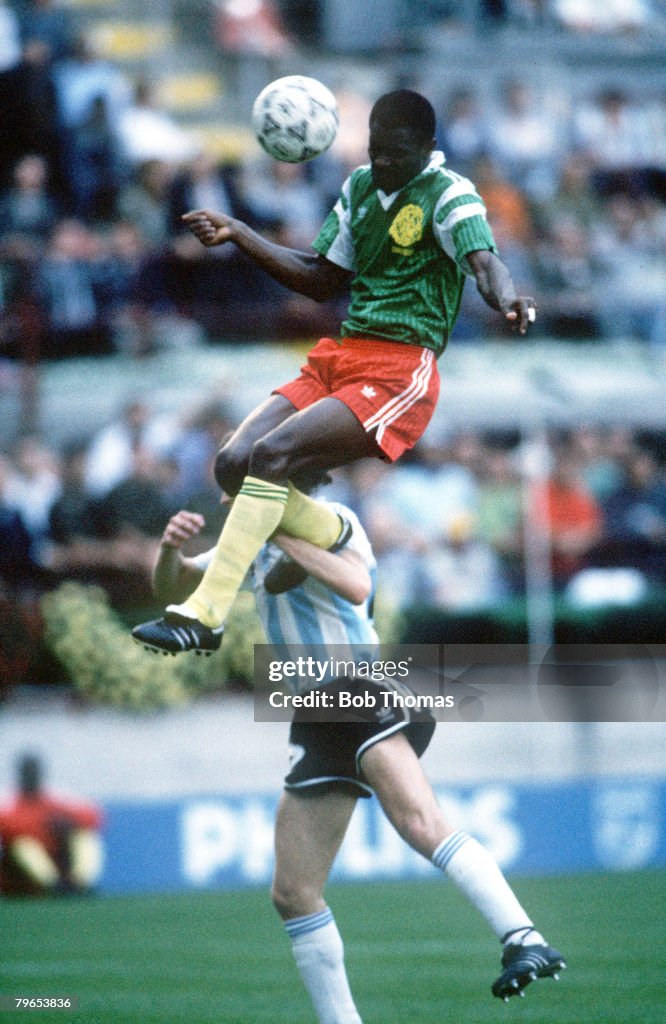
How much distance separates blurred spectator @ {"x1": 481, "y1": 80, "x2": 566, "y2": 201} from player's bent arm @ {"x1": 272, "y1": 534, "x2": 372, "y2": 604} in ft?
35.6

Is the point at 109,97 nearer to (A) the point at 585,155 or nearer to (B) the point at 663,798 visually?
(A) the point at 585,155

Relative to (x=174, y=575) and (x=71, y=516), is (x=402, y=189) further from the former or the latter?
(x=71, y=516)

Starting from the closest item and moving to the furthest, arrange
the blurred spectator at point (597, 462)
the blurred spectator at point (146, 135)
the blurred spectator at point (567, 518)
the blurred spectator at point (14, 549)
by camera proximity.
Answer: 1. the blurred spectator at point (14, 549)
2. the blurred spectator at point (567, 518)
3. the blurred spectator at point (597, 462)
4. the blurred spectator at point (146, 135)

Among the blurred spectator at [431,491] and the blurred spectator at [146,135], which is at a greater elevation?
the blurred spectator at [146,135]

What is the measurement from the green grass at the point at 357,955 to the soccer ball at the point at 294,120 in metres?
3.64

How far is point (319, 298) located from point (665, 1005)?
3448mm

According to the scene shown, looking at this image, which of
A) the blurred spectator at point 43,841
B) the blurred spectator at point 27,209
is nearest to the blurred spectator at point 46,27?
the blurred spectator at point 27,209

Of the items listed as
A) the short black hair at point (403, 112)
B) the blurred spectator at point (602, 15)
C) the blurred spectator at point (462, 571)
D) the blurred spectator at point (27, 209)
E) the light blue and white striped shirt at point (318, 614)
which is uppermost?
the blurred spectator at point (602, 15)

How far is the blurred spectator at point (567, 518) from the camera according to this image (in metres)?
13.5

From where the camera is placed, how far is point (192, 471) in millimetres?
13258

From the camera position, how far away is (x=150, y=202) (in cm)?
1487

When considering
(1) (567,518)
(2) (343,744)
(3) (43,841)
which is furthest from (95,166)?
(2) (343,744)

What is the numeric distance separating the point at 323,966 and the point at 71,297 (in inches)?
333

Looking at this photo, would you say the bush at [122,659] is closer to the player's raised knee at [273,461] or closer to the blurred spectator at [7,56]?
the blurred spectator at [7,56]
